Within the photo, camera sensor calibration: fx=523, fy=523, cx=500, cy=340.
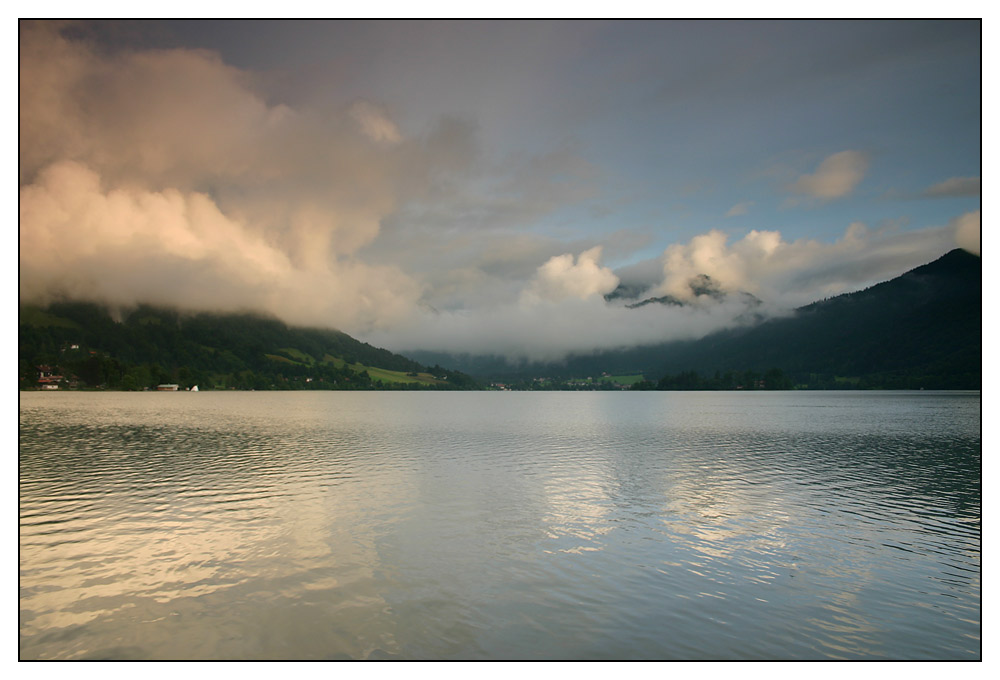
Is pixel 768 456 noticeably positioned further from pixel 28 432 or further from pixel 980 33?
pixel 28 432

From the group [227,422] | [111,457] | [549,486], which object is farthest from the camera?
[227,422]

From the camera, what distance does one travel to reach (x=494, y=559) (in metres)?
18.6

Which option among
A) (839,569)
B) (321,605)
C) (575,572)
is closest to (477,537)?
(575,572)

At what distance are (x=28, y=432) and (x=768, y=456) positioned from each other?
72439 millimetres

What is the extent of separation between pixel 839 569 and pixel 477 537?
12965 millimetres

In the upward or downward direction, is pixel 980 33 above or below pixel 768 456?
above

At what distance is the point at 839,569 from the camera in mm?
17781

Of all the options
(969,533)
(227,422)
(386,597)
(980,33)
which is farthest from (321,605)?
(227,422)

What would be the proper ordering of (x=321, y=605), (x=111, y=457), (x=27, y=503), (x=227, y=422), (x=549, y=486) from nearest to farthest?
(x=321, y=605)
(x=27, y=503)
(x=549, y=486)
(x=111, y=457)
(x=227, y=422)

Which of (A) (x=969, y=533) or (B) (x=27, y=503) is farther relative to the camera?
(B) (x=27, y=503)

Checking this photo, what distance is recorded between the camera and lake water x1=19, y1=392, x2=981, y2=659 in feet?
42.1

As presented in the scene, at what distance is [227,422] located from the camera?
77000 mm

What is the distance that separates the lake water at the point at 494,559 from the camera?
1283cm
